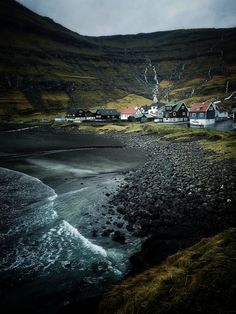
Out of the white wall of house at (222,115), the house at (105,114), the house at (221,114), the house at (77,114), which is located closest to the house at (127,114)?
the house at (105,114)

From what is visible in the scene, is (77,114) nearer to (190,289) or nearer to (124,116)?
(124,116)

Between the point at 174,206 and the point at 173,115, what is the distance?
Result: 103561 mm

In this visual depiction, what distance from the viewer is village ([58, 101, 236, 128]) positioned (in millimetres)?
105188

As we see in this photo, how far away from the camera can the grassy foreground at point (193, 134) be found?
→ 50.5 m

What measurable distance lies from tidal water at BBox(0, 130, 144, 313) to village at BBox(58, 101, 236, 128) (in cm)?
7101

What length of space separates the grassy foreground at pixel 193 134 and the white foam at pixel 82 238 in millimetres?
28771

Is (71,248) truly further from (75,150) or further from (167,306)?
(75,150)

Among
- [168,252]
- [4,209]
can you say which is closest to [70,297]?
[168,252]

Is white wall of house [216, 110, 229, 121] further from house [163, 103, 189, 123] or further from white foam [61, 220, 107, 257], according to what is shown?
white foam [61, 220, 107, 257]

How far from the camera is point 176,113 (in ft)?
403

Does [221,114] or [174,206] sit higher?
[221,114]

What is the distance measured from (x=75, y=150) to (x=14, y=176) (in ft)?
96.7

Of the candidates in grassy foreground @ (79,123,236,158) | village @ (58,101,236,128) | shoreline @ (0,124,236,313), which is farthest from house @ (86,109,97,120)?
shoreline @ (0,124,236,313)

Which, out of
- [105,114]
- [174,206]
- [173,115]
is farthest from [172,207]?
[105,114]
